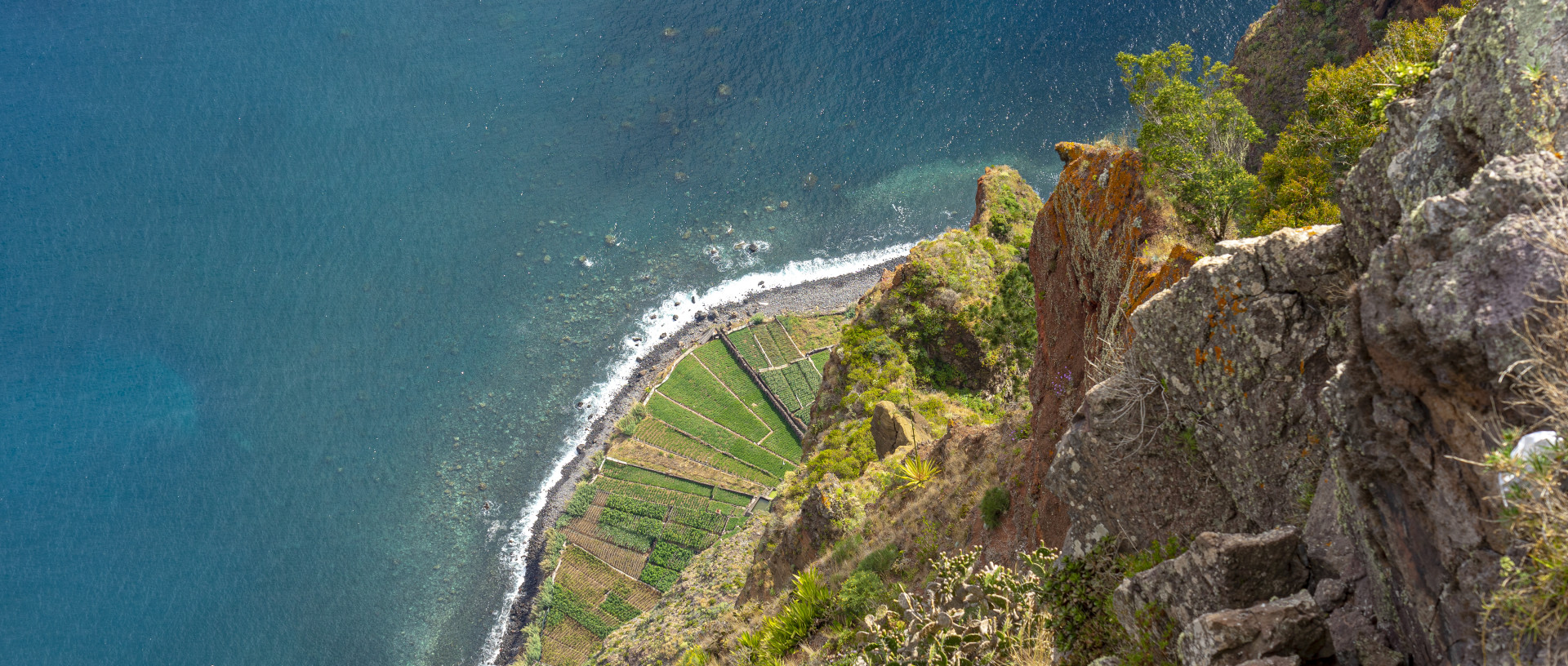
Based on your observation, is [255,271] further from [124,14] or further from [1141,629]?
[1141,629]

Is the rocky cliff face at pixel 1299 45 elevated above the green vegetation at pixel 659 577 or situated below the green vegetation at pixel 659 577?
above

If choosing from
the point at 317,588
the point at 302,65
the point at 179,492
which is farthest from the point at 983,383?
the point at 302,65

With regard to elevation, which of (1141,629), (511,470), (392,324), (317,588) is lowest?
(1141,629)

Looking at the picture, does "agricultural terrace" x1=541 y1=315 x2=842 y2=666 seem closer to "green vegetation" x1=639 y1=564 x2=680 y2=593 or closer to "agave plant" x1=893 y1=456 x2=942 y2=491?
"green vegetation" x1=639 y1=564 x2=680 y2=593

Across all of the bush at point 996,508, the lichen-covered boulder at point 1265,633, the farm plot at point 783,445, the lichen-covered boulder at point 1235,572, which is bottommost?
the lichen-covered boulder at point 1265,633

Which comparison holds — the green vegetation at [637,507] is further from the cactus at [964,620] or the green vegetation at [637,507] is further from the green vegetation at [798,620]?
the cactus at [964,620]

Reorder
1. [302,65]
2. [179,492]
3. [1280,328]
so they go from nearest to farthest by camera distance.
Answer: [1280,328], [179,492], [302,65]

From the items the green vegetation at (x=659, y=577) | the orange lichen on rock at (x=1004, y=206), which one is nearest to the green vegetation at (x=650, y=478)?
the green vegetation at (x=659, y=577)
